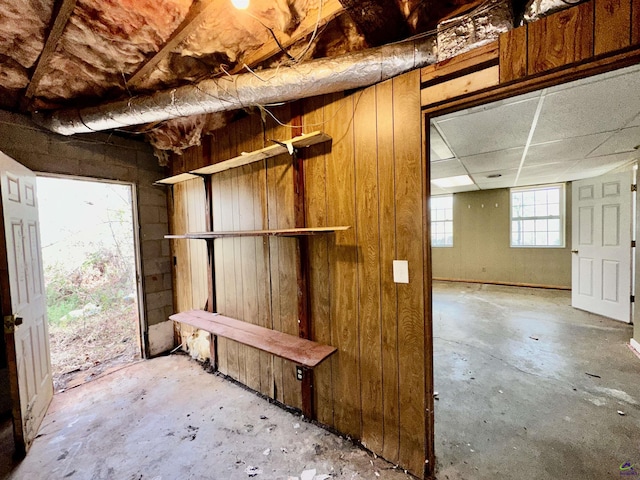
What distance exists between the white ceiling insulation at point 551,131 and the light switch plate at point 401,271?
1.40 m

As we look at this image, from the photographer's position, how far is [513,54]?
1112mm

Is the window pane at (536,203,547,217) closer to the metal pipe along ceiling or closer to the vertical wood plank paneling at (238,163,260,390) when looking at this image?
the metal pipe along ceiling

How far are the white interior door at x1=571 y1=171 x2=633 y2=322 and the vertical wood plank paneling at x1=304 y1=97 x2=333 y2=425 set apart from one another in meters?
4.20

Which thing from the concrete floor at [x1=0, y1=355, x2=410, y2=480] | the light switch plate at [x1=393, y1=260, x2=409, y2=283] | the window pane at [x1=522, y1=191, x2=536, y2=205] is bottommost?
the concrete floor at [x1=0, y1=355, x2=410, y2=480]

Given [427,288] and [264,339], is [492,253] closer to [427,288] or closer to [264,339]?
[427,288]

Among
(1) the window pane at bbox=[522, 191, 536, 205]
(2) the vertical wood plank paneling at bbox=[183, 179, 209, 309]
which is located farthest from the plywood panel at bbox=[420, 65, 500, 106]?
(1) the window pane at bbox=[522, 191, 536, 205]

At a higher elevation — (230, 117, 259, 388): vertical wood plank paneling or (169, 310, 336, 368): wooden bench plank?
(230, 117, 259, 388): vertical wood plank paneling

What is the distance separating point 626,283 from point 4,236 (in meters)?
6.49

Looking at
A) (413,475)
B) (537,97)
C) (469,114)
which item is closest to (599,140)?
(537,97)

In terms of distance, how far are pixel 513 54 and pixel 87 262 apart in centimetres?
612

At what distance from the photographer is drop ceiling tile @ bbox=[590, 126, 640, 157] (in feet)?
7.98

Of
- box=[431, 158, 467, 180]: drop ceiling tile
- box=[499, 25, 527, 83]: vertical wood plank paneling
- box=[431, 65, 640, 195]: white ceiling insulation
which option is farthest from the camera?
box=[431, 158, 467, 180]: drop ceiling tile

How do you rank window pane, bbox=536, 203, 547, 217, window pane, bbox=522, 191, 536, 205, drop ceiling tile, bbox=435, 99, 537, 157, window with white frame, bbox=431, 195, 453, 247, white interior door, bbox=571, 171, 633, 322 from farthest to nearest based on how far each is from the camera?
window with white frame, bbox=431, 195, 453, 247 < window pane, bbox=522, 191, 536, 205 < window pane, bbox=536, 203, 547, 217 < white interior door, bbox=571, 171, 633, 322 < drop ceiling tile, bbox=435, 99, 537, 157

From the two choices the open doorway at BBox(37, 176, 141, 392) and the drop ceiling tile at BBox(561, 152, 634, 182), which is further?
the open doorway at BBox(37, 176, 141, 392)
